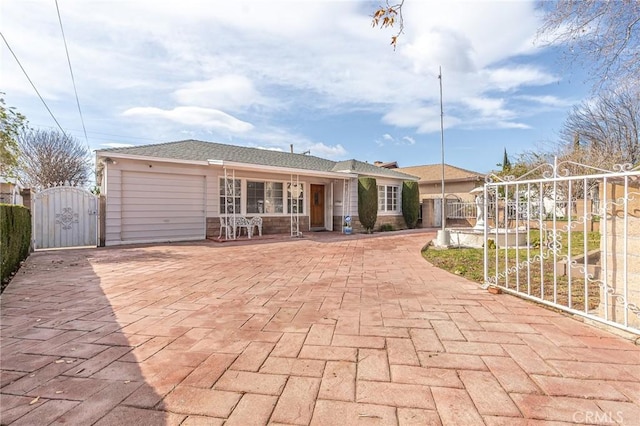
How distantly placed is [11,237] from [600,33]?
31.8ft

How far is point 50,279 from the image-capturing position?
493 cm

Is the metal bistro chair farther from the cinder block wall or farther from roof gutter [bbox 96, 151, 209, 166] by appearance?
the cinder block wall

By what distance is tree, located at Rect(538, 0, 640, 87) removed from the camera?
13.9 feet

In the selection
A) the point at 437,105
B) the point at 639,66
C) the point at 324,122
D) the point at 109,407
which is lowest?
the point at 109,407

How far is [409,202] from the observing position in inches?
630

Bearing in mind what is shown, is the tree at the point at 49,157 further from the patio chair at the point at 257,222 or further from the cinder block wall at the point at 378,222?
the cinder block wall at the point at 378,222

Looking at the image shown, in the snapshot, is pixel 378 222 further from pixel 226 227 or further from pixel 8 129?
pixel 8 129

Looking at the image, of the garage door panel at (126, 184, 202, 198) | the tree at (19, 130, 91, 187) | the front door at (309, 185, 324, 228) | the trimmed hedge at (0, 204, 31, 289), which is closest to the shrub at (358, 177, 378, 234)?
the front door at (309, 185, 324, 228)

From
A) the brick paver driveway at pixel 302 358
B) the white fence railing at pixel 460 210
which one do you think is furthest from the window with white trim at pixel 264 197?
the white fence railing at pixel 460 210

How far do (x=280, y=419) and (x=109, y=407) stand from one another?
0.97 meters

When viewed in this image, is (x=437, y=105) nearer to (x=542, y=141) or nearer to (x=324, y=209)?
(x=324, y=209)

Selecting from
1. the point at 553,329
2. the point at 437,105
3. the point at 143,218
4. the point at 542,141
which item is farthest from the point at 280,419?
the point at 542,141

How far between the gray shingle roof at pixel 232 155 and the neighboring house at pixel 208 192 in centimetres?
4

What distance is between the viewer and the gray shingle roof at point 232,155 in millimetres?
10062
